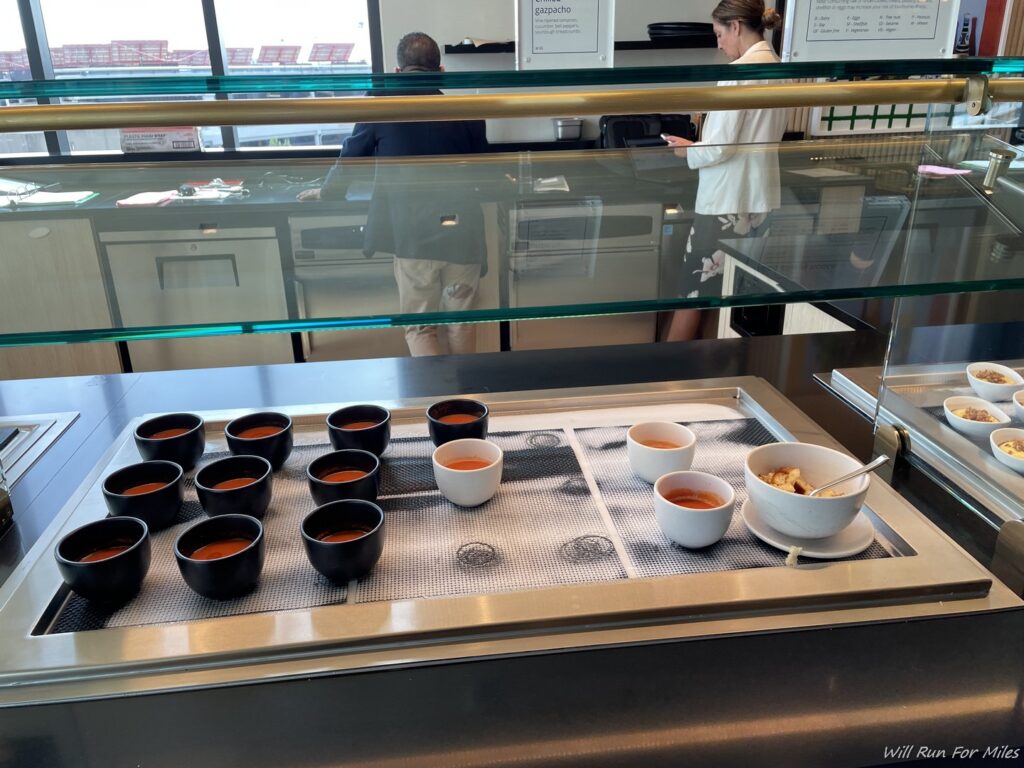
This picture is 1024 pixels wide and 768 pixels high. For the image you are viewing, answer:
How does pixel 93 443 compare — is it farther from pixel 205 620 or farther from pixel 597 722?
pixel 597 722

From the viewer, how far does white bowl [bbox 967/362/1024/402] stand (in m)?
0.90

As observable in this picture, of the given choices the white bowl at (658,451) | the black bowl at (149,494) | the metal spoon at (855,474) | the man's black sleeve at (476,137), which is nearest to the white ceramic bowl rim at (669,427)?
the white bowl at (658,451)

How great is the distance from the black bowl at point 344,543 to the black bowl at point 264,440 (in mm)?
146

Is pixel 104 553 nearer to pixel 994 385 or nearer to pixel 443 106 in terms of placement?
pixel 443 106

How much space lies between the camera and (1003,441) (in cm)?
83

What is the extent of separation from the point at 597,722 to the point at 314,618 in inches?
9.1

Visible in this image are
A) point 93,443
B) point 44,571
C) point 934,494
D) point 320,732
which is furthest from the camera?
point 93,443

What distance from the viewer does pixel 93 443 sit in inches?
37.1

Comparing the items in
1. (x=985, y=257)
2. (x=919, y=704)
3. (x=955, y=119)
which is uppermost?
(x=955, y=119)

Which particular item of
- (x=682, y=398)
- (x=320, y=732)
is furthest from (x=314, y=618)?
(x=682, y=398)

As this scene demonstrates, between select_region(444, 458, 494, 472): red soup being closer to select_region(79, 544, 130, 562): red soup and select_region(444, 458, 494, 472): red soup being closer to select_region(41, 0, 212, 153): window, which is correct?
select_region(79, 544, 130, 562): red soup

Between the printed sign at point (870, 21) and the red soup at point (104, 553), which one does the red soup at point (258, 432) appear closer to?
the red soup at point (104, 553)

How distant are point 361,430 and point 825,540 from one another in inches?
18.2

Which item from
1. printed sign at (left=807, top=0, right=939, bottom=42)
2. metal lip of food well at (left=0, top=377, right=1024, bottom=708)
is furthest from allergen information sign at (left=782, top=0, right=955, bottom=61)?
metal lip of food well at (left=0, top=377, right=1024, bottom=708)
